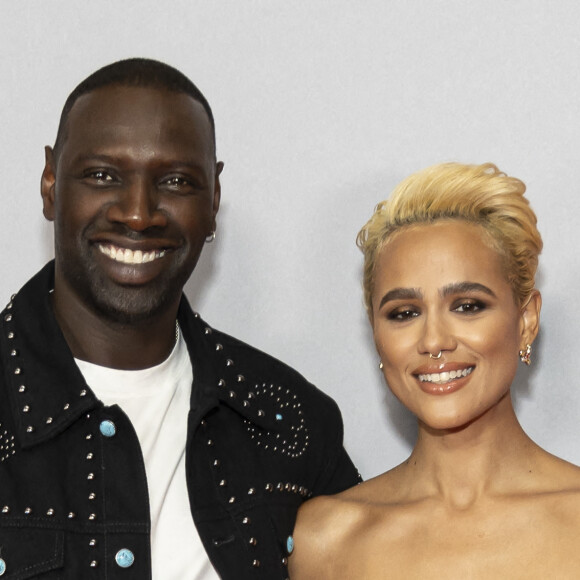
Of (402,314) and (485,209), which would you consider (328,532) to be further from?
(485,209)

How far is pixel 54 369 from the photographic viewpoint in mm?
2316

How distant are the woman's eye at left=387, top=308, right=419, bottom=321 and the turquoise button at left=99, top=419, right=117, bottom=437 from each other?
58 centimetres

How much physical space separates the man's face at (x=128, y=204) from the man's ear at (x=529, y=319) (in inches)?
26.0

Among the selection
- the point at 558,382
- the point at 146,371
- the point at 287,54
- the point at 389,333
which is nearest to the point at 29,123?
the point at 287,54

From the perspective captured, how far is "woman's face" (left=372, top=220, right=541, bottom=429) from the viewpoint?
7.64 ft

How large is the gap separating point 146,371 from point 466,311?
63 centimetres

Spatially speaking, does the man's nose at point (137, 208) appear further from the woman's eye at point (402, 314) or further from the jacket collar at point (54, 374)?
the woman's eye at point (402, 314)

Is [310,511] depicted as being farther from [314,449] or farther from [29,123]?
[29,123]

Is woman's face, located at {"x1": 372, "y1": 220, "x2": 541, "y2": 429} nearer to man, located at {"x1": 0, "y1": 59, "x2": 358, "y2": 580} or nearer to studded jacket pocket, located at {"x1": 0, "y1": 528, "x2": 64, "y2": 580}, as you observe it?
man, located at {"x1": 0, "y1": 59, "x2": 358, "y2": 580}

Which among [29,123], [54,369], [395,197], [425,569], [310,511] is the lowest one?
[425,569]

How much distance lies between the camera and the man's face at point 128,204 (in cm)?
232

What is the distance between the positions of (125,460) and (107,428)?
7 centimetres

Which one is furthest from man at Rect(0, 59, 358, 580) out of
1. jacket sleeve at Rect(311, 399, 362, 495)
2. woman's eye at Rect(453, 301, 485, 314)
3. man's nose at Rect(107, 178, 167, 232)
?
woman's eye at Rect(453, 301, 485, 314)

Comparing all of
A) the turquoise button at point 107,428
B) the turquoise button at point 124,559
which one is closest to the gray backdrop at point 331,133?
the turquoise button at point 107,428
